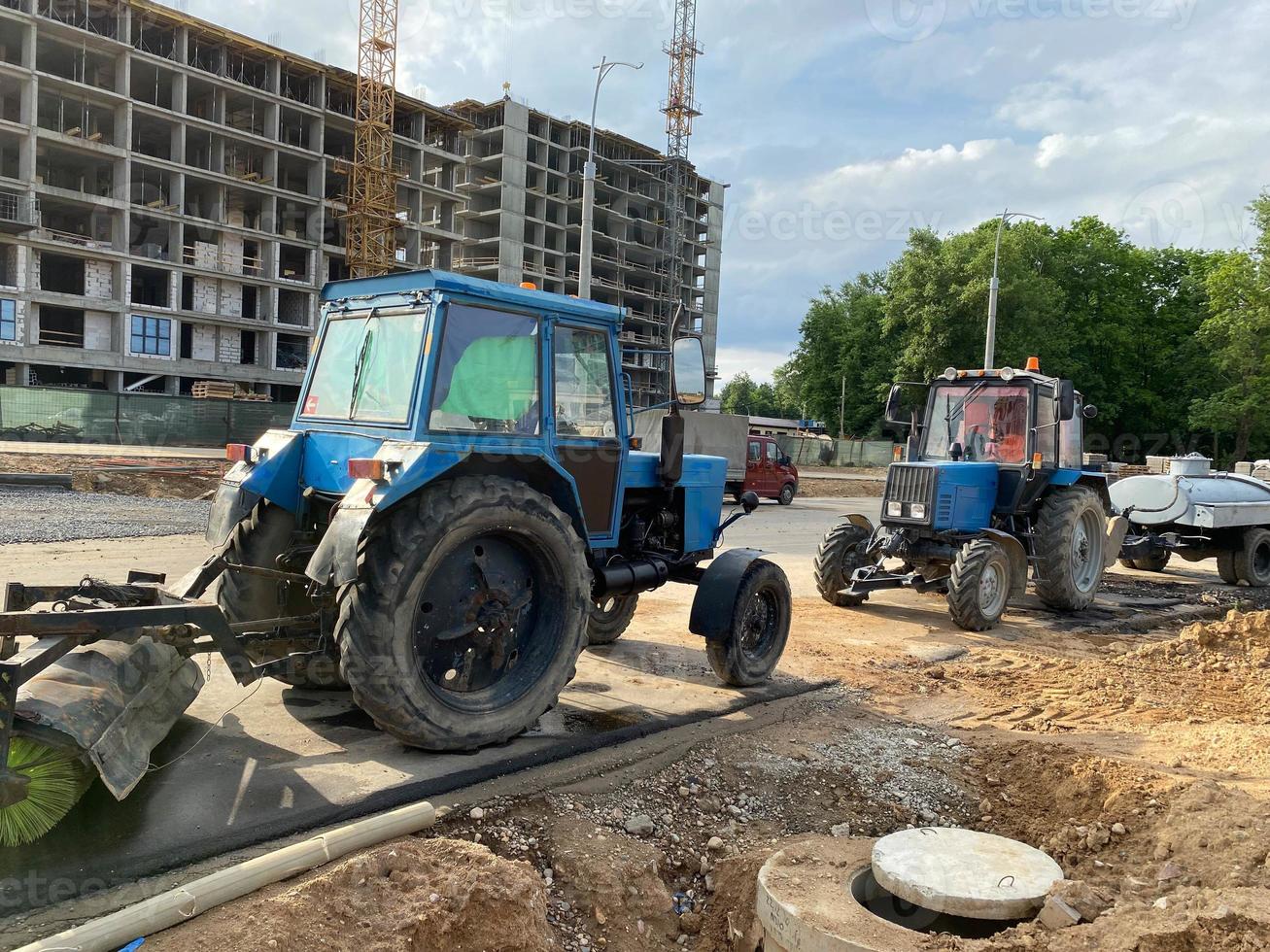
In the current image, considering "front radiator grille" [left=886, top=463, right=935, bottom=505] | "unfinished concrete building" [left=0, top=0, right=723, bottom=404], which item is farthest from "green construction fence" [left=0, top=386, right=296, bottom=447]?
"front radiator grille" [left=886, top=463, right=935, bottom=505]

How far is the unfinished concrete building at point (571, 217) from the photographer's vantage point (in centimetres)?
6931

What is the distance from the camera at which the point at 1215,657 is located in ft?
28.2

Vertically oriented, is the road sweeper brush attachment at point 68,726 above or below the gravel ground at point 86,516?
above

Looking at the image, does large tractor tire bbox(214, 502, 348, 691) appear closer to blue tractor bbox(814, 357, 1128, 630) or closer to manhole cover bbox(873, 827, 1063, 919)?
manhole cover bbox(873, 827, 1063, 919)

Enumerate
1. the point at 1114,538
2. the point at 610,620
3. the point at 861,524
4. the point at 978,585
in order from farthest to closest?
the point at 1114,538
the point at 861,524
the point at 978,585
the point at 610,620

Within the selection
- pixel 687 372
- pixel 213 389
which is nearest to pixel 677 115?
pixel 213 389

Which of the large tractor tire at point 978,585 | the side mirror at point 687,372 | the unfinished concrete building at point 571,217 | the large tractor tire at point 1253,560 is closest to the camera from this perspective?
the side mirror at point 687,372

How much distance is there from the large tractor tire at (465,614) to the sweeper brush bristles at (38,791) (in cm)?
120

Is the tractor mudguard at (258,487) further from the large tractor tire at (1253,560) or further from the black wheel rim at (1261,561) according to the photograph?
the black wheel rim at (1261,561)

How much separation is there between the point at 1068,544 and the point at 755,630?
5708 mm

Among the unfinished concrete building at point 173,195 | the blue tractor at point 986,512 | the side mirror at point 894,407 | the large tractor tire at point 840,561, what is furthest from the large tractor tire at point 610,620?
the unfinished concrete building at point 173,195

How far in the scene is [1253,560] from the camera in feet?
48.0

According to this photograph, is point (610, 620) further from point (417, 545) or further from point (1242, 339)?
point (1242, 339)

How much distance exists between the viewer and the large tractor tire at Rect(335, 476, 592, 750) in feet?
14.9
